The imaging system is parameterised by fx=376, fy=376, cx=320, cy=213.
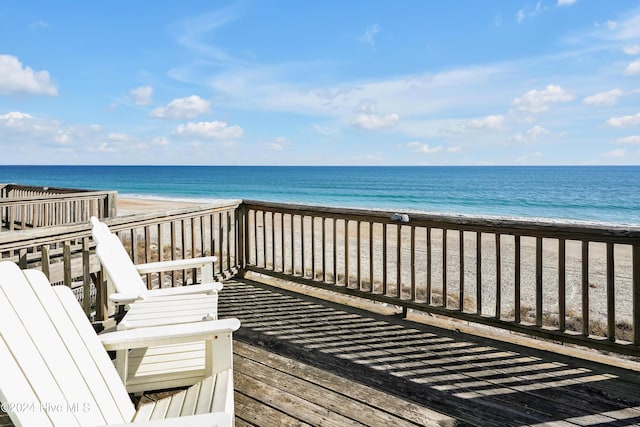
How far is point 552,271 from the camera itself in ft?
23.0

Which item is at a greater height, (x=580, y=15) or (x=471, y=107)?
(x=471, y=107)

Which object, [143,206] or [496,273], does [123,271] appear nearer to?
[496,273]

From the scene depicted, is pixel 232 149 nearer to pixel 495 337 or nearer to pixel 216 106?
pixel 216 106

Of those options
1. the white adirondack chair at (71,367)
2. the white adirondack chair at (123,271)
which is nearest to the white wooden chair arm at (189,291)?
the white adirondack chair at (123,271)

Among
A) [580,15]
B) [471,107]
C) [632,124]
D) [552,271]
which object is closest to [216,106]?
[471,107]

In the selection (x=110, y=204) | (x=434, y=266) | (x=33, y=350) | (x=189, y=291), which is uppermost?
(x=110, y=204)

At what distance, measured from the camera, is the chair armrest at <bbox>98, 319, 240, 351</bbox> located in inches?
58.9

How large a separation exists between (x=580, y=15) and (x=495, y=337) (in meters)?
17.7

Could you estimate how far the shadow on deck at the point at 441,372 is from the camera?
6.43 feet

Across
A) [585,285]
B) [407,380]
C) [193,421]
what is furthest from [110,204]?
[585,285]

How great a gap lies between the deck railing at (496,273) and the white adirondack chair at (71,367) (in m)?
1.95

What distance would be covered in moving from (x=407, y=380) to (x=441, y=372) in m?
0.26

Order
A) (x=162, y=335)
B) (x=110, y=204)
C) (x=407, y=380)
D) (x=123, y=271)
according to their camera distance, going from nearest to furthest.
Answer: (x=162, y=335) → (x=407, y=380) → (x=123, y=271) → (x=110, y=204)

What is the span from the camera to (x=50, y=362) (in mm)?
1223
